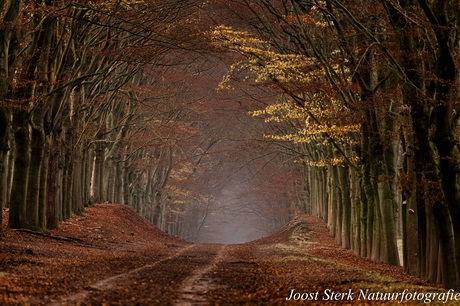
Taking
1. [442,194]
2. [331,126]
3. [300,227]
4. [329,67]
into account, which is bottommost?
[300,227]

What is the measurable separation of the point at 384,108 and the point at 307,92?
6200 mm

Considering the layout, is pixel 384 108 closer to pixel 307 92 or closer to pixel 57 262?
pixel 307 92

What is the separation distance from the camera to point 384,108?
21734 millimetres

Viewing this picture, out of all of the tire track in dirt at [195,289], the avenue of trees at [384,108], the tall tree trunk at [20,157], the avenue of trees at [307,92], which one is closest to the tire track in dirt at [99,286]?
the tire track in dirt at [195,289]

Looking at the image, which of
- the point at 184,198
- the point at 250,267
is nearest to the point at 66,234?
the point at 250,267

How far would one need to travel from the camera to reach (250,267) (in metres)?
18.9

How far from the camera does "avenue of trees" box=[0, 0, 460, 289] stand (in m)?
15.4

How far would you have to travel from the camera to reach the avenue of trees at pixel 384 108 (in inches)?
538

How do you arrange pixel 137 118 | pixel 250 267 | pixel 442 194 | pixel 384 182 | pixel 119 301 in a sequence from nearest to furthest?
pixel 119 301, pixel 442 194, pixel 250 267, pixel 384 182, pixel 137 118

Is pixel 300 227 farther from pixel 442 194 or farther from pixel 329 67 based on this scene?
pixel 442 194

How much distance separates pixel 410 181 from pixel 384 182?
190 inches

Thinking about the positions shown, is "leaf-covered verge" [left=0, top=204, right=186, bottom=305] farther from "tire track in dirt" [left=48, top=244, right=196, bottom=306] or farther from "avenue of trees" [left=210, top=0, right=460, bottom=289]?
"avenue of trees" [left=210, top=0, right=460, bottom=289]

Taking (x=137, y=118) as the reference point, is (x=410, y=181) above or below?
below

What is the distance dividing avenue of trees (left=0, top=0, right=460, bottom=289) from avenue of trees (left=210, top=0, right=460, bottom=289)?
0.17ft
